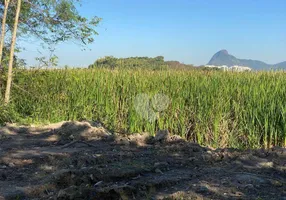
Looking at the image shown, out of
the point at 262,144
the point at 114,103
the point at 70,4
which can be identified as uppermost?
the point at 70,4

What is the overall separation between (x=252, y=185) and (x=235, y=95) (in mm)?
4025

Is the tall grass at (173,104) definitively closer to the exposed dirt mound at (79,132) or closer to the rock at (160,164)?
the exposed dirt mound at (79,132)

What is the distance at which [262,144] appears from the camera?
6.29 metres

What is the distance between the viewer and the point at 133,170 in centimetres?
357

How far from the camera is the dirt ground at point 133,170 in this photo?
115 inches

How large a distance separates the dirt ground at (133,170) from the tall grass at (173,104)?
5.72ft

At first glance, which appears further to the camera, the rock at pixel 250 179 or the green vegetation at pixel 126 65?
the green vegetation at pixel 126 65

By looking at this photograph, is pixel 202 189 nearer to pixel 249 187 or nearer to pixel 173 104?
pixel 249 187

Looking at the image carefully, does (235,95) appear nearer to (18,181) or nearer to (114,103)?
(114,103)

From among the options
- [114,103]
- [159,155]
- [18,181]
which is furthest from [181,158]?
[114,103]

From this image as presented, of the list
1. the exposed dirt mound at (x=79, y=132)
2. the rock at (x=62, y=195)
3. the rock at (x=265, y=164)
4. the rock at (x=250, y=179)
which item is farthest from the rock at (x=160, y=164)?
the exposed dirt mound at (x=79, y=132)

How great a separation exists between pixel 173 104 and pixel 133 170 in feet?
11.5

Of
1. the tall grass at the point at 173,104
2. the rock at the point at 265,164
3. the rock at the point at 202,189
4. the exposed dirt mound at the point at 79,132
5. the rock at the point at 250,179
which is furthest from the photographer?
the tall grass at the point at 173,104

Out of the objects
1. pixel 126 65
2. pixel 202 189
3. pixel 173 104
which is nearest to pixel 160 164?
pixel 202 189
